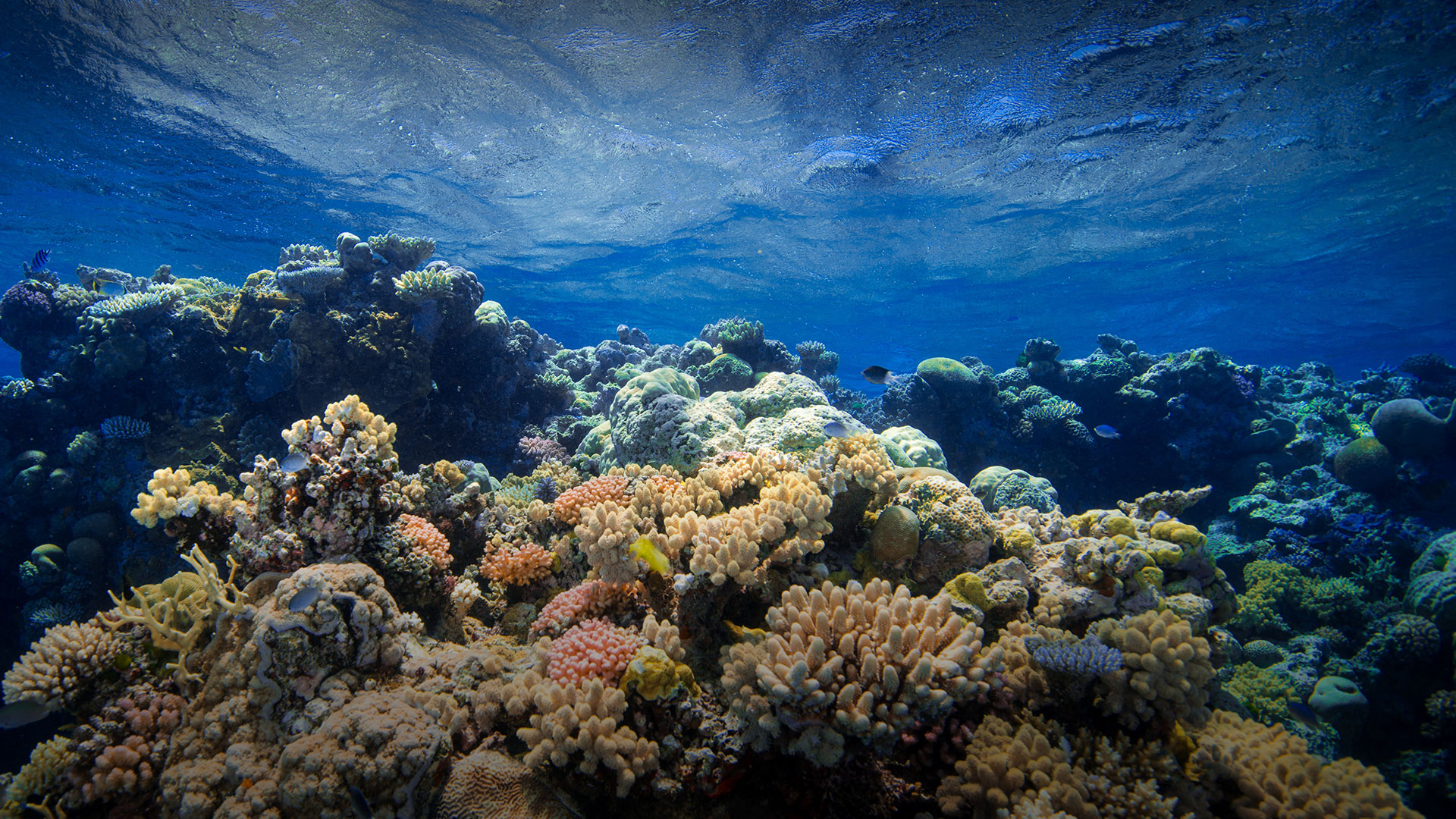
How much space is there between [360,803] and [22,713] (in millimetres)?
2423

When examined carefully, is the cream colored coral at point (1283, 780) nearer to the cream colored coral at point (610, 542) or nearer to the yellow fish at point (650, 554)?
the yellow fish at point (650, 554)

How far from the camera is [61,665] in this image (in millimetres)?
2914

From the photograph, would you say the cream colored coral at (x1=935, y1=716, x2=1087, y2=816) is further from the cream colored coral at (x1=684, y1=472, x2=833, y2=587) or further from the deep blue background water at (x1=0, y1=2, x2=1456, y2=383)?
the deep blue background water at (x1=0, y1=2, x2=1456, y2=383)

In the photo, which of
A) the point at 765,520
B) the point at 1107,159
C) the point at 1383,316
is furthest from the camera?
the point at 1383,316

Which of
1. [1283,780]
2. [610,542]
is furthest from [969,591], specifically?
[610,542]

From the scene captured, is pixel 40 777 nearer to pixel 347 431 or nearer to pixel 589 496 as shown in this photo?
pixel 347 431

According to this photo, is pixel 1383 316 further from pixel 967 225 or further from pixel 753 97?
pixel 753 97

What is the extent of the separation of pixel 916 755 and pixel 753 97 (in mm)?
14552

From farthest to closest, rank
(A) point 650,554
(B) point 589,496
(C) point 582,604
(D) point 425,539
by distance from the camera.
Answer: (B) point 589,496 → (D) point 425,539 → (C) point 582,604 → (A) point 650,554

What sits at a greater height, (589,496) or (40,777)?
(589,496)

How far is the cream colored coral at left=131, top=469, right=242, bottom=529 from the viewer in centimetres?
357

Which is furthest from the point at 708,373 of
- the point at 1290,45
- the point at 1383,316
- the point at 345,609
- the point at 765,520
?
the point at 1383,316

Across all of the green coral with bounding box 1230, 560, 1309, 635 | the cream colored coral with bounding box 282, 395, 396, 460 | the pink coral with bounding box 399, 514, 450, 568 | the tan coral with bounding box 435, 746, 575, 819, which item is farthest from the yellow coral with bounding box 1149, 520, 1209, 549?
the green coral with bounding box 1230, 560, 1309, 635

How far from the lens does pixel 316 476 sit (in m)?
3.64
